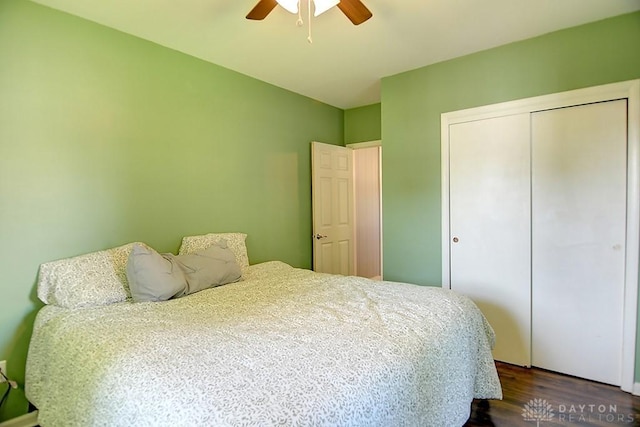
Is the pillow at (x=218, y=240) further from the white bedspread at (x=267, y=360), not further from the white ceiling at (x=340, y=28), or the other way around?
the white ceiling at (x=340, y=28)

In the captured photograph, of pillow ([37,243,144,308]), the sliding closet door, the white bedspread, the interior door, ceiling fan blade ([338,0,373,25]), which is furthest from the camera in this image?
the interior door

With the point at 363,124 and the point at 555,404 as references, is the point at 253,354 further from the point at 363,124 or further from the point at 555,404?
the point at 363,124

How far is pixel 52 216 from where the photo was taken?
2018mm

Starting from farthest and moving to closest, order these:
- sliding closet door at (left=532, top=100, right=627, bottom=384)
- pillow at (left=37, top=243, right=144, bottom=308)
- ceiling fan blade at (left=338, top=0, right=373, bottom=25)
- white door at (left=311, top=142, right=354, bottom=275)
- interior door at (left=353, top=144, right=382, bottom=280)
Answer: interior door at (left=353, top=144, right=382, bottom=280) < white door at (left=311, top=142, right=354, bottom=275) < sliding closet door at (left=532, top=100, right=627, bottom=384) < pillow at (left=37, top=243, right=144, bottom=308) < ceiling fan blade at (left=338, top=0, right=373, bottom=25)

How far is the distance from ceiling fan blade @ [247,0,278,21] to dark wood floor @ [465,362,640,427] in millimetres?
2560

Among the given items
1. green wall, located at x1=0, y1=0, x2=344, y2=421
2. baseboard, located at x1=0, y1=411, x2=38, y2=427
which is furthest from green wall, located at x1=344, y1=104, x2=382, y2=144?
baseboard, located at x1=0, y1=411, x2=38, y2=427

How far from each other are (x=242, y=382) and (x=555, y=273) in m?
2.45

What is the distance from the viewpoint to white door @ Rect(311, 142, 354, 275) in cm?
377

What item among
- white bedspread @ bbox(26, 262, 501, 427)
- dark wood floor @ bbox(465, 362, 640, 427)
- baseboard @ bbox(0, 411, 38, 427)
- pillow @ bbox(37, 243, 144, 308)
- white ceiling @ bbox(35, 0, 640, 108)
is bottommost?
dark wood floor @ bbox(465, 362, 640, 427)

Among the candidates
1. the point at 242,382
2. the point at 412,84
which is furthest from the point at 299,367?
the point at 412,84

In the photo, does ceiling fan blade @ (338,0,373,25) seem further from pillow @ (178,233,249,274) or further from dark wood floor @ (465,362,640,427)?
dark wood floor @ (465,362,640,427)

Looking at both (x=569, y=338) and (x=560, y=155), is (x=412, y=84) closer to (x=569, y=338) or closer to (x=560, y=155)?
(x=560, y=155)

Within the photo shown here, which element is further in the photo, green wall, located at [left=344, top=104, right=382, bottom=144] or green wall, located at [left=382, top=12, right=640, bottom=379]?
green wall, located at [left=344, top=104, right=382, bottom=144]

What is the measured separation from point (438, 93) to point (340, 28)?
3.71 feet
